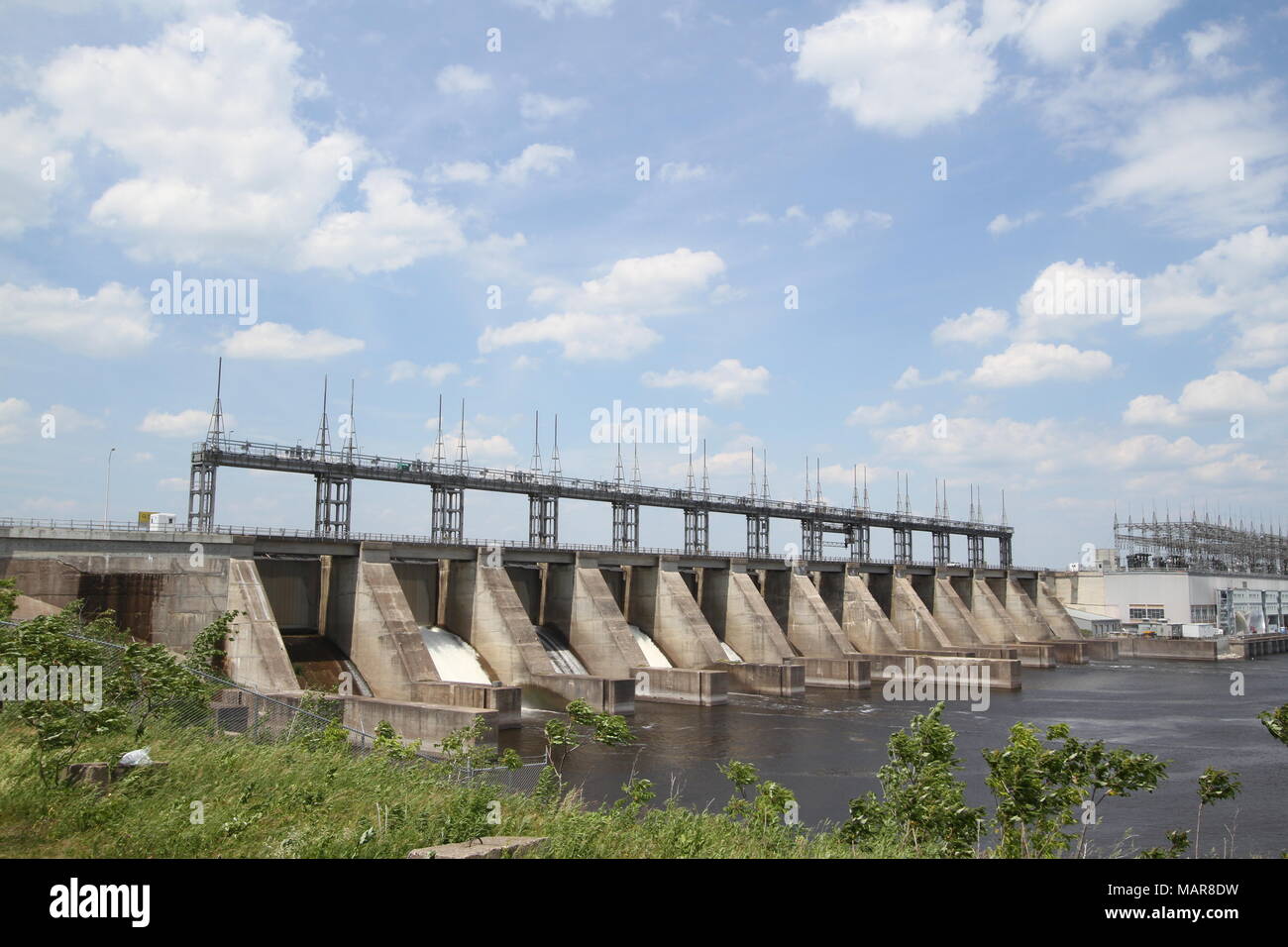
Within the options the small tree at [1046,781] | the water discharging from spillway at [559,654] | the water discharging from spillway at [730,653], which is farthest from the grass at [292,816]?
the water discharging from spillway at [730,653]

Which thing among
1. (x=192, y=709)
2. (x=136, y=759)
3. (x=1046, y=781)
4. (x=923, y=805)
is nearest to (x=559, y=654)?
(x=192, y=709)

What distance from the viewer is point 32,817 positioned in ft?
26.5

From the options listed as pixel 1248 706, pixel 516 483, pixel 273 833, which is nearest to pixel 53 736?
pixel 273 833

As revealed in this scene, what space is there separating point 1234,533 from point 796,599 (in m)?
81.1

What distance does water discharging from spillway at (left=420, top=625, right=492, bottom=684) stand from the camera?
36500 mm

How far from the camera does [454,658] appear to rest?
123 ft

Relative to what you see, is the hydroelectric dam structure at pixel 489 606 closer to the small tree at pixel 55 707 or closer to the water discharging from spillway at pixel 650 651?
the water discharging from spillway at pixel 650 651

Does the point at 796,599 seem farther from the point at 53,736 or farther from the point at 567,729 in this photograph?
the point at 53,736

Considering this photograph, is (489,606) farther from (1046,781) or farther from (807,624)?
(1046,781)

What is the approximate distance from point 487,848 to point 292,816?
2520 millimetres

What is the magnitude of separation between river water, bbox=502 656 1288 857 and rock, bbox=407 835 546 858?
26.6 ft

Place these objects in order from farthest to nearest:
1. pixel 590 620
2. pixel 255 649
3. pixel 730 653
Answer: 1. pixel 730 653
2. pixel 590 620
3. pixel 255 649

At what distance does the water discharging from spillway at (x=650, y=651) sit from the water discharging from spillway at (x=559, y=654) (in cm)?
384

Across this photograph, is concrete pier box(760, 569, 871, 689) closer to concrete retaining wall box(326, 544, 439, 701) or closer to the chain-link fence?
concrete retaining wall box(326, 544, 439, 701)
